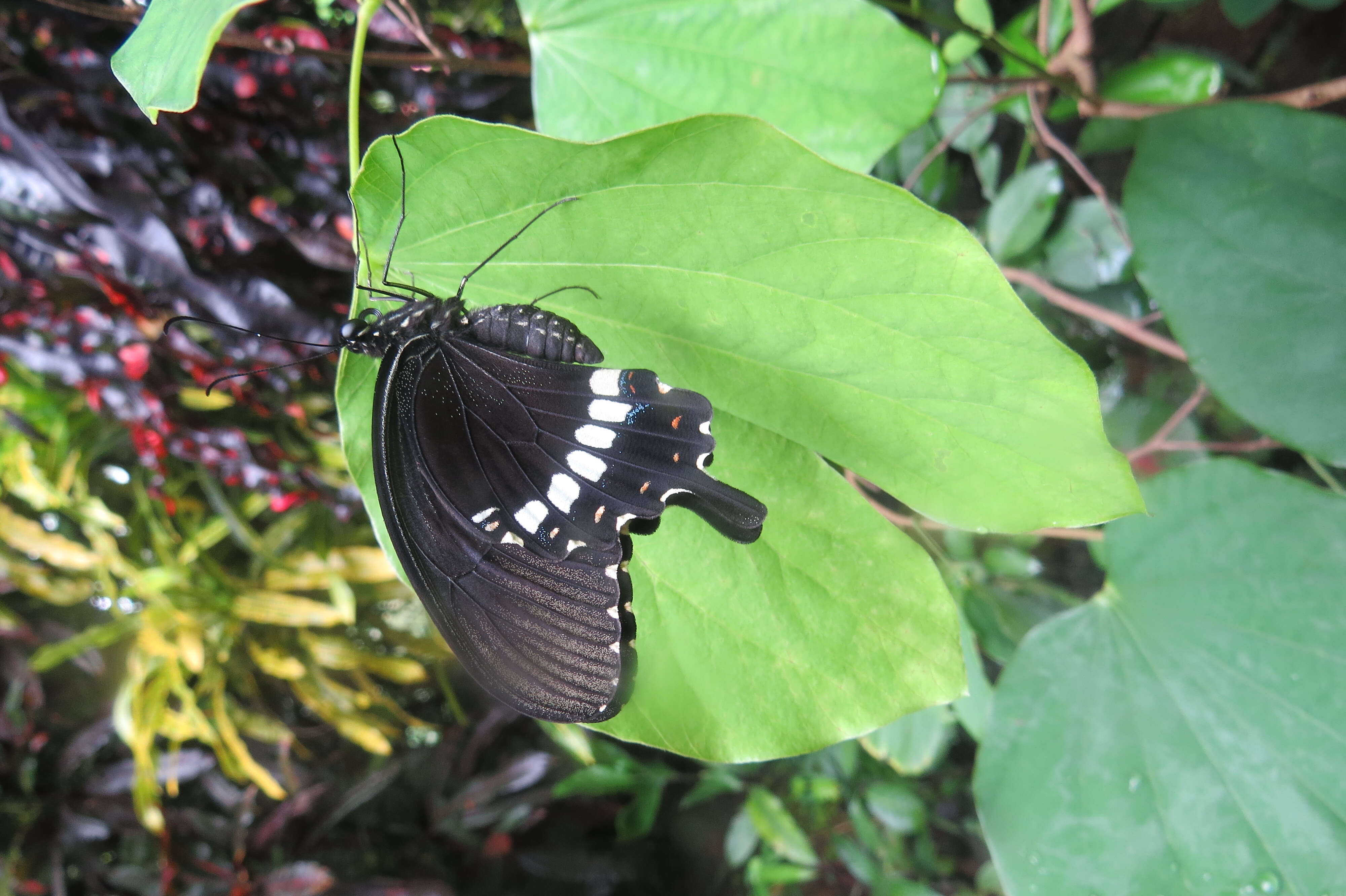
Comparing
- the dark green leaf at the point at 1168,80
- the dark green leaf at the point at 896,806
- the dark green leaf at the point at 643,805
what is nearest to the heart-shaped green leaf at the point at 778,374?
the dark green leaf at the point at 1168,80

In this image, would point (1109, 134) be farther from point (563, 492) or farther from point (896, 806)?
point (896, 806)

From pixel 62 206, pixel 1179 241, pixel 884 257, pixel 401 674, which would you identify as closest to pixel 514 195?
pixel 884 257

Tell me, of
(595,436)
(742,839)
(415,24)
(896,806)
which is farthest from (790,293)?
(742,839)

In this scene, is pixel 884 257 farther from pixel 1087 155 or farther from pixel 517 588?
pixel 1087 155

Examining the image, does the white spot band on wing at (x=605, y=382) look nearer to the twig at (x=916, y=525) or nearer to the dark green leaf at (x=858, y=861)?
the twig at (x=916, y=525)

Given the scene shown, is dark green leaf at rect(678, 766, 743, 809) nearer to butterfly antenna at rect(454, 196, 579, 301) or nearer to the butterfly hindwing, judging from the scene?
the butterfly hindwing
